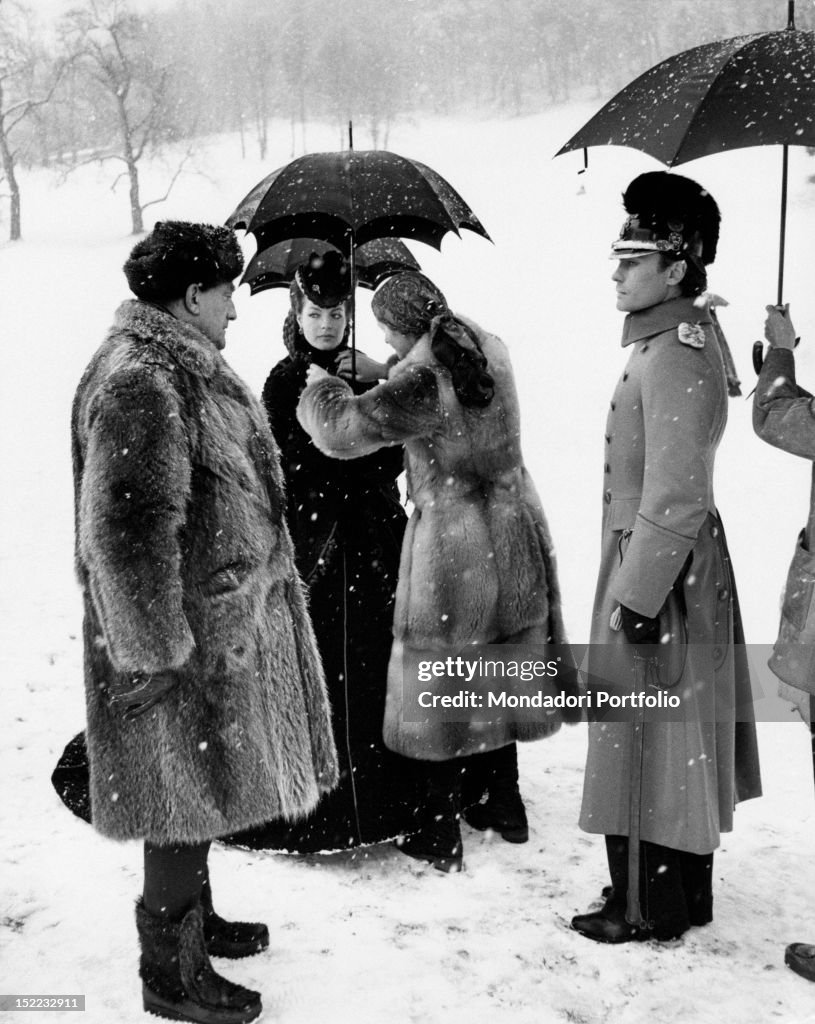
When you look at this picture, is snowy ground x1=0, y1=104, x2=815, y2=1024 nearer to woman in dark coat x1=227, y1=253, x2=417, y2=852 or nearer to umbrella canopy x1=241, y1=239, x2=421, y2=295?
woman in dark coat x1=227, y1=253, x2=417, y2=852

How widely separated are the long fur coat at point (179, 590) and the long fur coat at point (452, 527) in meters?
0.86

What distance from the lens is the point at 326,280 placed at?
12.2 ft

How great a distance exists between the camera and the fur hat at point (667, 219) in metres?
3.01

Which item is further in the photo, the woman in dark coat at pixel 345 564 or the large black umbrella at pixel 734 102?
the woman in dark coat at pixel 345 564

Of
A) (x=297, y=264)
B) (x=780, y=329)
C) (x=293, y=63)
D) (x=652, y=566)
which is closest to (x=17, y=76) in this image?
(x=293, y=63)

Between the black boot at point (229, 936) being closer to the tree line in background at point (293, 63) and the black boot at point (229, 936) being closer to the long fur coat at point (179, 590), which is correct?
the long fur coat at point (179, 590)

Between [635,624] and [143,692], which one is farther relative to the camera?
[635,624]

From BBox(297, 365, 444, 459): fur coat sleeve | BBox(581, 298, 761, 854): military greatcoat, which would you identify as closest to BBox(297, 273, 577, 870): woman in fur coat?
BBox(297, 365, 444, 459): fur coat sleeve

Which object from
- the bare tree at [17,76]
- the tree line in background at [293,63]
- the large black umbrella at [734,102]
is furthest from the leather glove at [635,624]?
the tree line in background at [293,63]

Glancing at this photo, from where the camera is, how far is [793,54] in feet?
9.43

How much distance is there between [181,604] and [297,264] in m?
2.51

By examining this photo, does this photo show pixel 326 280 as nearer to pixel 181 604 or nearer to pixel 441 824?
pixel 181 604

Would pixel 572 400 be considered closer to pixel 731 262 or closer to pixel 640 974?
pixel 731 262

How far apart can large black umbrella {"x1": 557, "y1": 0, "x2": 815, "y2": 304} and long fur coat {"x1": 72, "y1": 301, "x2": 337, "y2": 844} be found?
4.79 feet
